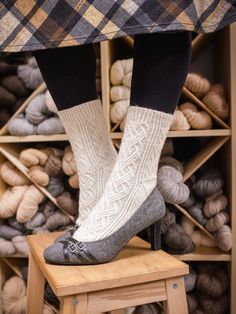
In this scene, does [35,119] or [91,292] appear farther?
[35,119]

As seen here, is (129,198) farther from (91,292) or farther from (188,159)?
(188,159)

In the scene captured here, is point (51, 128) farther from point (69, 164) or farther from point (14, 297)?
point (14, 297)

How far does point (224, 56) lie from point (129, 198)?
0.68 m

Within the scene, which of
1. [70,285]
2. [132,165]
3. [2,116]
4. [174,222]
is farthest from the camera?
[2,116]

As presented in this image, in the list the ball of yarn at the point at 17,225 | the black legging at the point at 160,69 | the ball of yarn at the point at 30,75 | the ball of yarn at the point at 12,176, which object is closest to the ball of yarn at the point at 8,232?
the ball of yarn at the point at 17,225

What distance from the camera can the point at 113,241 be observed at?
642mm

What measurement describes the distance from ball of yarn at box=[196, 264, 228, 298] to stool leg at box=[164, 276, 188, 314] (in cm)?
49

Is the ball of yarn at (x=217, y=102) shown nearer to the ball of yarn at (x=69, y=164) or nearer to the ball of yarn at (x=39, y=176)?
the ball of yarn at (x=69, y=164)

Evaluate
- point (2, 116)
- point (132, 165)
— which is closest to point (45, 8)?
point (132, 165)

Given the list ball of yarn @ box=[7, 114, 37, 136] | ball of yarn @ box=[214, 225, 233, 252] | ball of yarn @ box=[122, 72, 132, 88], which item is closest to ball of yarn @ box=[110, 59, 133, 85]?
ball of yarn @ box=[122, 72, 132, 88]

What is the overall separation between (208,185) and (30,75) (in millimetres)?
651

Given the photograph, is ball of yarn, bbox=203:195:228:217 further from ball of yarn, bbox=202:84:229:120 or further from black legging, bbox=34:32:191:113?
black legging, bbox=34:32:191:113

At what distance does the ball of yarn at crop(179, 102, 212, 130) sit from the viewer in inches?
41.7

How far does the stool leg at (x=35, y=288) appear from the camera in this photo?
2.66 ft
